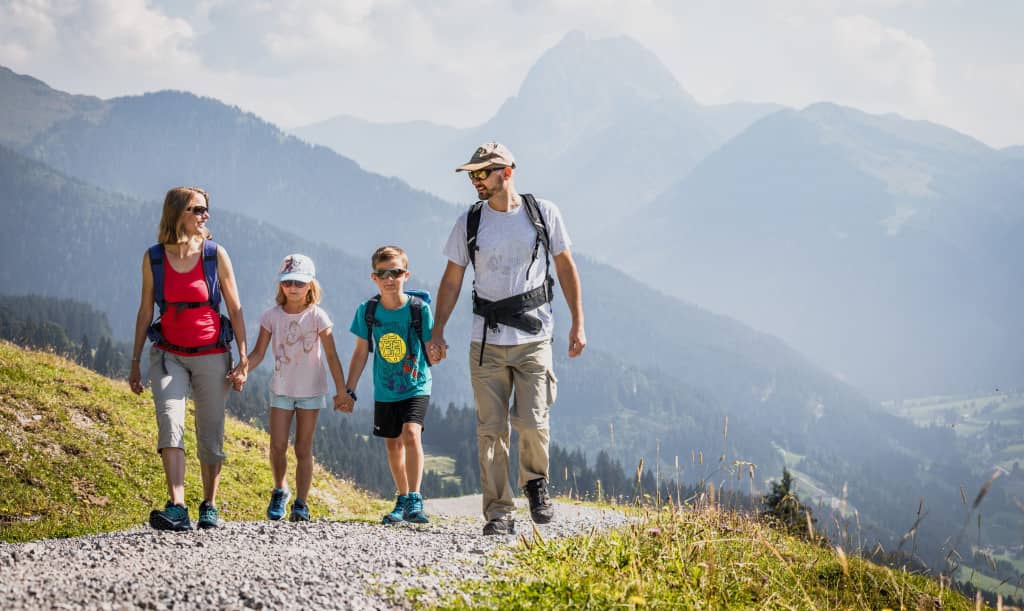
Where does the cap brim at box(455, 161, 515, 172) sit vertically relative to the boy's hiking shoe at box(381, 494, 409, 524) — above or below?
above

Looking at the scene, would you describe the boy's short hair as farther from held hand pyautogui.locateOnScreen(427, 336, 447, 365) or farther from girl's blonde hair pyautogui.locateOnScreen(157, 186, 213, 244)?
girl's blonde hair pyautogui.locateOnScreen(157, 186, 213, 244)

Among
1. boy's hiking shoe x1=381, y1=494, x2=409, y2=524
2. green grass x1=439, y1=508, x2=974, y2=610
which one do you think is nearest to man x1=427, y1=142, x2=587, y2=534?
green grass x1=439, y1=508, x2=974, y2=610

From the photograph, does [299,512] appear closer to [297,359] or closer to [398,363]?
[297,359]

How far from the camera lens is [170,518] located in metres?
7.14

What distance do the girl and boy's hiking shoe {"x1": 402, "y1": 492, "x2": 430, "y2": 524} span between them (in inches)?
41.0

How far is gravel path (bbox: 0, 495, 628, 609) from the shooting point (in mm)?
4906

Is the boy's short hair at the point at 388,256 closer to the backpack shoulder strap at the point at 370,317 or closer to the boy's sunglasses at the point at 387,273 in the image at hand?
the boy's sunglasses at the point at 387,273

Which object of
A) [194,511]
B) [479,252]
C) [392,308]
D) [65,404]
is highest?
[479,252]

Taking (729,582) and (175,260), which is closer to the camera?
(729,582)

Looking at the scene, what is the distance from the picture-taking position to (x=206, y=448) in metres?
7.57

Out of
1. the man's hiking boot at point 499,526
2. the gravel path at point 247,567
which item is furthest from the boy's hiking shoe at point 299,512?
the man's hiking boot at point 499,526

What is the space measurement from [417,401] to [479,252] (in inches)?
77.9

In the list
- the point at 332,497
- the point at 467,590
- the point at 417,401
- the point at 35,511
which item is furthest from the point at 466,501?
the point at 467,590

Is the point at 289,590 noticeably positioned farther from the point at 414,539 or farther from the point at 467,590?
the point at 414,539
